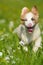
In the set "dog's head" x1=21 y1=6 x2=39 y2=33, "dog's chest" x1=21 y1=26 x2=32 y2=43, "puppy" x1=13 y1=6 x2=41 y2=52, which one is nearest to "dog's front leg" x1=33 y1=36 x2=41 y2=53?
"puppy" x1=13 y1=6 x2=41 y2=52

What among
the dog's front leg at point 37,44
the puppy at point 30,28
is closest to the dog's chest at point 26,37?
the puppy at point 30,28

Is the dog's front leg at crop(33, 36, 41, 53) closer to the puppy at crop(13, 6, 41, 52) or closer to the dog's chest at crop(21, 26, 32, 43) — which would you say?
the puppy at crop(13, 6, 41, 52)

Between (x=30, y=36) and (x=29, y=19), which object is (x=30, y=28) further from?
(x=30, y=36)

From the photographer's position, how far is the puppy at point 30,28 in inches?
309

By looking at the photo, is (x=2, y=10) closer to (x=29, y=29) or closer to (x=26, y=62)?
(x=29, y=29)

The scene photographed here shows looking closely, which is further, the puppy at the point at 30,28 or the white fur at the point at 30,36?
the white fur at the point at 30,36

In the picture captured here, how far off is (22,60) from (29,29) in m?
0.99

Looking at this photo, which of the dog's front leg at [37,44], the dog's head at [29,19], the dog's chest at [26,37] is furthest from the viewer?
the dog's chest at [26,37]

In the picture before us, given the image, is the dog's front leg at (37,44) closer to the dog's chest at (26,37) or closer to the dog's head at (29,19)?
the dog's chest at (26,37)

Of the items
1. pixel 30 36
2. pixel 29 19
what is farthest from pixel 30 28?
pixel 30 36

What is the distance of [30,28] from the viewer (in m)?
7.85

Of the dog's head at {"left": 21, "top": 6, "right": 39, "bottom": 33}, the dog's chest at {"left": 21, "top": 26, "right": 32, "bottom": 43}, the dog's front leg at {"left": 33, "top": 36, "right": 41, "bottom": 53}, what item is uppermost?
the dog's head at {"left": 21, "top": 6, "right": 39, "bottom": 33}

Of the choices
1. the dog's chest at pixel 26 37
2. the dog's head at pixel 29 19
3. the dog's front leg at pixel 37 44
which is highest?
the dog's head at pixel 29 19

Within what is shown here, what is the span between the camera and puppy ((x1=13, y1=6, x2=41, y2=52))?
7.85m
